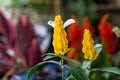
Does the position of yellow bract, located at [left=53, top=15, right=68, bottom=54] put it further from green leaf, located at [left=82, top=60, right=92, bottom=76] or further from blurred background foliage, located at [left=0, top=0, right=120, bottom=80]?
blurred background foliage, located at [left=0, top=0, right=120, bottom=80]

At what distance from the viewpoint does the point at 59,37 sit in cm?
43

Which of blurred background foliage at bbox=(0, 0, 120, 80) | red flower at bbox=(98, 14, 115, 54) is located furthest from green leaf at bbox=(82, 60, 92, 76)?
blurred background foliage at bbox=(0, 0, 120, 80)

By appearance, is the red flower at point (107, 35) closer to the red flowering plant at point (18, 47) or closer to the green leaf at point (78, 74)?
the red flowering plant at point (18, 47)

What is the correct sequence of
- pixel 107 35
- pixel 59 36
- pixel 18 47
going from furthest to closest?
pixel 18 47 → pixel 107 35 → pixel 59 36

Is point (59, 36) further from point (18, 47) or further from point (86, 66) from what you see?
point (18, 47)

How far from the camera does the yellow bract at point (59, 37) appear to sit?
426mm

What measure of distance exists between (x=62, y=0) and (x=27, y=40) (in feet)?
4.82

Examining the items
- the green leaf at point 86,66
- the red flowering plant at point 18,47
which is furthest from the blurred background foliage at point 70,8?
the green leaf at point 86,66

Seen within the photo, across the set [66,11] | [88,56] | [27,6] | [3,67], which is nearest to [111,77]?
[88,56]

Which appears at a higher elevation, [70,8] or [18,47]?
[70,8]

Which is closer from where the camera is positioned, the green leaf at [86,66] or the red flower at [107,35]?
the green leaf at [86,66]

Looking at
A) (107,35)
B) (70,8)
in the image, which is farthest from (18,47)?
(70,8)

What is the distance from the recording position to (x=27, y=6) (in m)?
1.87

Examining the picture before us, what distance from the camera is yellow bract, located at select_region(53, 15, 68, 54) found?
426 mm
